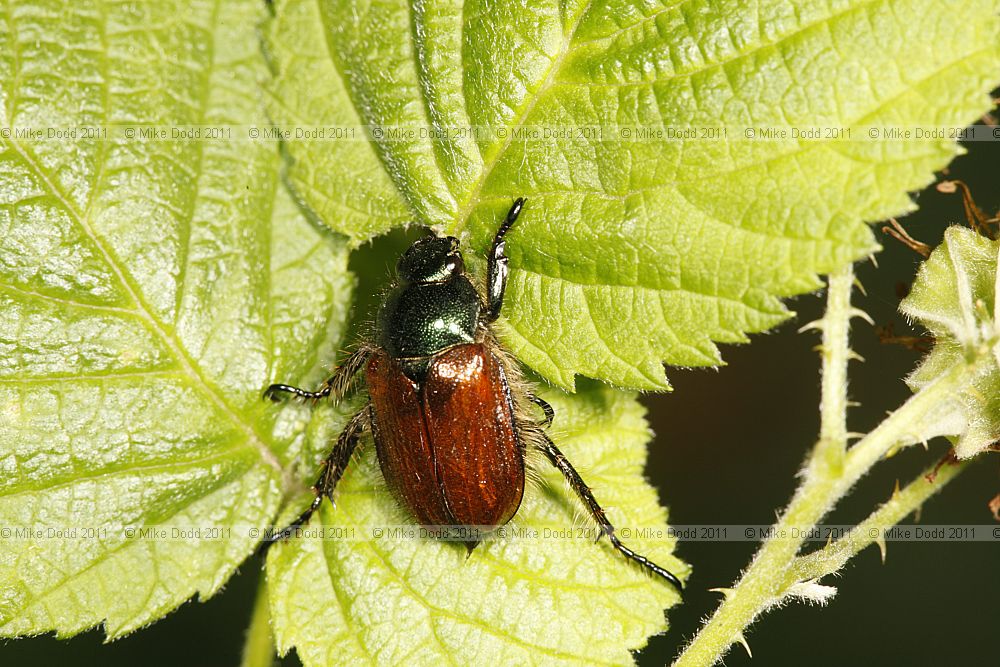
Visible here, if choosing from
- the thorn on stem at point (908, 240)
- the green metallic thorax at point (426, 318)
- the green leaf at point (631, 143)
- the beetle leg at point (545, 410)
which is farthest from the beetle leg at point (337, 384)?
the thorn on stem at point (908, 240)

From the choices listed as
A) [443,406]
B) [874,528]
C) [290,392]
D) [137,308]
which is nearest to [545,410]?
[443,406]

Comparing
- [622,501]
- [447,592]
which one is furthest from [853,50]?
[447,592]

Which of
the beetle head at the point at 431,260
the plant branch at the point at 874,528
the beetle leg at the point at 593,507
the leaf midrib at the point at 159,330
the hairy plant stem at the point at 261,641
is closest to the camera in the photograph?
the plant branch at the point at 874,528

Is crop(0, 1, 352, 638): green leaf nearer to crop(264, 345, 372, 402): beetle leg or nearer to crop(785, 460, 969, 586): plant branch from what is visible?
crop(264, 345, 372, 402): beetle leg

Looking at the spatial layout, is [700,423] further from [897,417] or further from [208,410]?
[208,410]

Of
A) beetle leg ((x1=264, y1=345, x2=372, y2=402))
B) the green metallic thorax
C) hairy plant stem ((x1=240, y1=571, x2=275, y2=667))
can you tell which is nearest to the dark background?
hairy plant stem ((x1=240, y1=571, x2=275, y2=667))

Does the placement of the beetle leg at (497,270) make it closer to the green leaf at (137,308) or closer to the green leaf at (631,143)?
the green leaf at (631,143)
